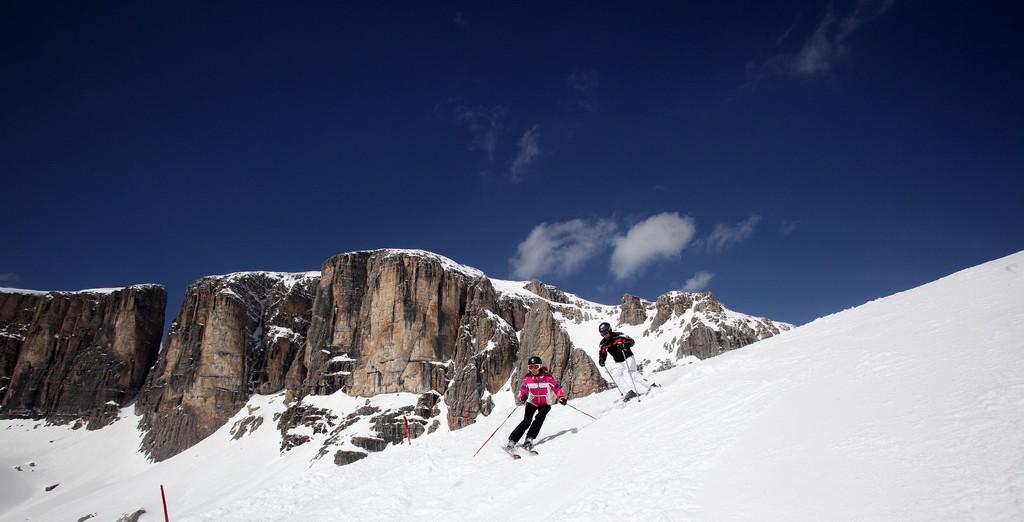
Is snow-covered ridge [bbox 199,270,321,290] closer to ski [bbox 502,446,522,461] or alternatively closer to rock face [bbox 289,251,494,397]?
rock face [bbox 289,251,494,397]

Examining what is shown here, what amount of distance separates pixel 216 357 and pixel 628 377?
131m

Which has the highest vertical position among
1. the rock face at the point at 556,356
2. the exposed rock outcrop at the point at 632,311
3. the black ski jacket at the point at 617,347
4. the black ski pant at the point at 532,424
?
the exposed rock outcrop at the point at 632,311

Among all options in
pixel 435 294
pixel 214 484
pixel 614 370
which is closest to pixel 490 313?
pixel 435 294

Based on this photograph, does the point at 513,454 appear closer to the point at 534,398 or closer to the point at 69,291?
the point at 534,398

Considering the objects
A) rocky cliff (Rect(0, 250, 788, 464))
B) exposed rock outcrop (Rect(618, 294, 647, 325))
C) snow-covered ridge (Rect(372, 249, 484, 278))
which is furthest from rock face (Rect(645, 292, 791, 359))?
snow-covered ridge (Rect(372, 249, 484, 278))

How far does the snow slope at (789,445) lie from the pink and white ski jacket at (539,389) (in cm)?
94

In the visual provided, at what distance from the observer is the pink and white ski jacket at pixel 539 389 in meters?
11.3

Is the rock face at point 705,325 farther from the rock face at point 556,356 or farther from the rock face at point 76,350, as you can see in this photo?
the rock face at point 76,350

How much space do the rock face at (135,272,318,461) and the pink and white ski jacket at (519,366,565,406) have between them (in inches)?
4968

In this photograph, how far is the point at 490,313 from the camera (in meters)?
117

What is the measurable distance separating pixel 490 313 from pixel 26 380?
119439 mm

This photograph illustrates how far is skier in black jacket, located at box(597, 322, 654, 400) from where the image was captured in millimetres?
12102

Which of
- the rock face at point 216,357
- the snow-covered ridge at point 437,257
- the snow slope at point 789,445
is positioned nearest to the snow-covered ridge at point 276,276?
the rock face at point 216,357

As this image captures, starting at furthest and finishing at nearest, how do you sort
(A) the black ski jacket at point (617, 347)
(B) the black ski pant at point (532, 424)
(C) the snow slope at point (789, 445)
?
(A) the black ski jacket at point (617, 347) < (B) the black ski pant at point (532, 424) < (C) the snow slope at point (789, 445)
